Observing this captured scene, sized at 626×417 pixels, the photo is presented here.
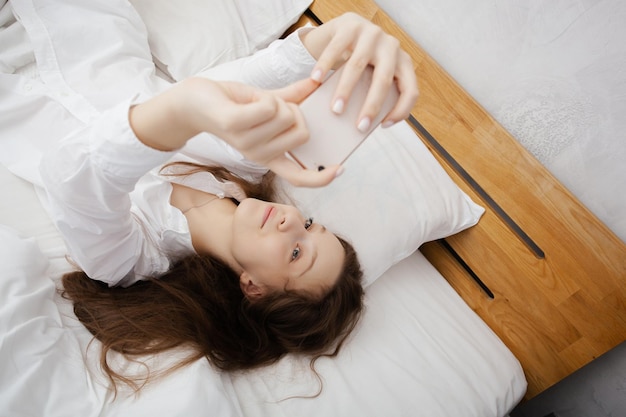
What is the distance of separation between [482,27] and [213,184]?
2.60 feet

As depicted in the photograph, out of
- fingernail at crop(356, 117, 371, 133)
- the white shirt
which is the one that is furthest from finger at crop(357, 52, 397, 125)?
the white shirt

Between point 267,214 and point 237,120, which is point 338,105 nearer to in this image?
point 237,120

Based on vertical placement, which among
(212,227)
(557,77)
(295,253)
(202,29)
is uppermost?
(557,77)

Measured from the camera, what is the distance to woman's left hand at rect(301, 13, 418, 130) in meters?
0.54

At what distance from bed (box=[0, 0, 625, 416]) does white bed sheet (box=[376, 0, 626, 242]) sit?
6cm

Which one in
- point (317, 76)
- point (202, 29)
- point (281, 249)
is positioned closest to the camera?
point (317, 76)

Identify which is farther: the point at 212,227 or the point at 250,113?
→ the point at 212,227

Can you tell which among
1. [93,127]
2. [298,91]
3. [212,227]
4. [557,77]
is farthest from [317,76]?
[557,77]

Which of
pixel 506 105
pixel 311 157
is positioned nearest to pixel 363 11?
pixel 506 105

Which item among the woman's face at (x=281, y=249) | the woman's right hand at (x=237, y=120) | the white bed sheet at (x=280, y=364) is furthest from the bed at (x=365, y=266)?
the woman's right hand at (x=237, y=120)

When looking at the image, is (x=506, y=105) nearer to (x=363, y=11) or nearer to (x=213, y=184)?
(x=363, y=11)

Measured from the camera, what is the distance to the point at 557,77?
90cm

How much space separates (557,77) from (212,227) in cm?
89

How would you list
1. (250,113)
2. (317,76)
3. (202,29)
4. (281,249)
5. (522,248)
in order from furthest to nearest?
1. (202,29)
2. (522,248)
3. (281,249)
4. (317,76)
5. (250,113)
